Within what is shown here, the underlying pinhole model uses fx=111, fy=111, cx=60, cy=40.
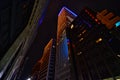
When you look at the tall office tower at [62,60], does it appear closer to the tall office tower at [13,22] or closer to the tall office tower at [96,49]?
the tall office tower at [96,49]

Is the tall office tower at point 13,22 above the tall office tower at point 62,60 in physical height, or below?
below

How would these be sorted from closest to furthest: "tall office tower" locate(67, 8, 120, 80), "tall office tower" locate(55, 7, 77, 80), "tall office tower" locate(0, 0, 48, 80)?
"tall office tower" locate(0, 0, 48, 80), "tall office tower" locate(67, 8, 120, 80), "tall office tower" locate(55, 7, 77, 80)

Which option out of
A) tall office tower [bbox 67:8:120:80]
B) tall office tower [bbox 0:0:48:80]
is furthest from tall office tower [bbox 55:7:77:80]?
tall office tower [bbox 0:0:48:80]

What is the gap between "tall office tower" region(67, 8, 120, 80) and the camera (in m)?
22.7

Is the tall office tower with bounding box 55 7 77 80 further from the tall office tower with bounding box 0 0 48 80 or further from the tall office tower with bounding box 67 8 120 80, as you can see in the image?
the tall office tower with bounding box 0 0 48 80

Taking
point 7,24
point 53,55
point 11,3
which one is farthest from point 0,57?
point 53,55

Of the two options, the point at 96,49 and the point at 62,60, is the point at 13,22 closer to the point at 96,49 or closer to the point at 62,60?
the point at 96,49

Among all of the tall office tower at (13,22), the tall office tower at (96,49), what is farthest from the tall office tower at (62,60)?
the tall office tower at (13,22)

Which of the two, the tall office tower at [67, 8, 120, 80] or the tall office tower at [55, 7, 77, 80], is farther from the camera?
the tall office tower at [55, 7, 77, 80]

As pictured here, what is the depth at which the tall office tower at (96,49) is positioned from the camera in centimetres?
2265

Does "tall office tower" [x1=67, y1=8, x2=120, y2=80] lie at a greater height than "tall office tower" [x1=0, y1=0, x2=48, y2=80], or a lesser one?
greater

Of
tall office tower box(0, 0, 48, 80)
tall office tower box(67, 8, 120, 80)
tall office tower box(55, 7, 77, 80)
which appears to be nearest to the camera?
tall office tower box(0, 0, 48, 80)

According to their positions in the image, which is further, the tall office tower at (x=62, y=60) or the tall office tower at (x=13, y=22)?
the tall office tower at (x=62, y=60)

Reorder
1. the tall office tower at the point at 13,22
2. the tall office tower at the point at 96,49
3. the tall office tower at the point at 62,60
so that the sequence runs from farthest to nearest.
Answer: the tall office tower at the point at 62,60 < the tall office tower at the point at 96,49 < the tall office tower at the point at 13,22
